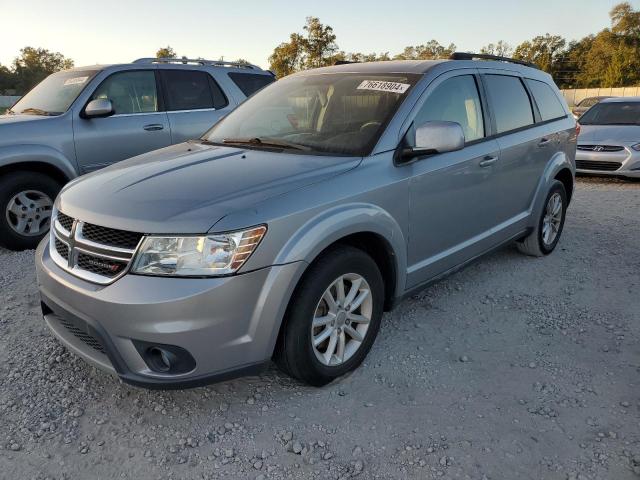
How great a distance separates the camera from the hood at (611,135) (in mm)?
8672

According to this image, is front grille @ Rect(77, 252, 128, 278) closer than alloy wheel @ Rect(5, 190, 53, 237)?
Yes

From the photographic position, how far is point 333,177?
103 inches

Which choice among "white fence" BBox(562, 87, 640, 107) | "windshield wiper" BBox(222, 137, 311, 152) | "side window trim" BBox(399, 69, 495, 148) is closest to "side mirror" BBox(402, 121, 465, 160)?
"side window trim" BBox(399, 69, 495, 148)

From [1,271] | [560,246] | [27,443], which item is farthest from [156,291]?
[560,246]

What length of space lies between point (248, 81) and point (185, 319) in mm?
5060

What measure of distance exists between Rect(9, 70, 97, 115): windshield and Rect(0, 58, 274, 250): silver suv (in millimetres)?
13

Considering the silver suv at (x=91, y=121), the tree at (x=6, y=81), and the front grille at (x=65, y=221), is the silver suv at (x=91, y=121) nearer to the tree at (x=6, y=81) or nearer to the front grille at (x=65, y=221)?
the front grille at (x=65, y=221)

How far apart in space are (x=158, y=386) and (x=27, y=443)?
0.72 m

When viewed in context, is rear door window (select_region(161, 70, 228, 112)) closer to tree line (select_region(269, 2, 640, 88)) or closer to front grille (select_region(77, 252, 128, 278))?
front grille (select_region(77, 252, 128, 278))

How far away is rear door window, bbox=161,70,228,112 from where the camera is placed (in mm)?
5918

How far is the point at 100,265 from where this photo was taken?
234 cm

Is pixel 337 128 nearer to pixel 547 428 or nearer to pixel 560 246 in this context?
pixel 547 428

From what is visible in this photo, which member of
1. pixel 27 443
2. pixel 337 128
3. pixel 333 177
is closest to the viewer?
pixel 27 443

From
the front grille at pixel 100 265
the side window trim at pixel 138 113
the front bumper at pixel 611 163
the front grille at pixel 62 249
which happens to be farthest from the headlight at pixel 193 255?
the front bumper at pixel 611 163
